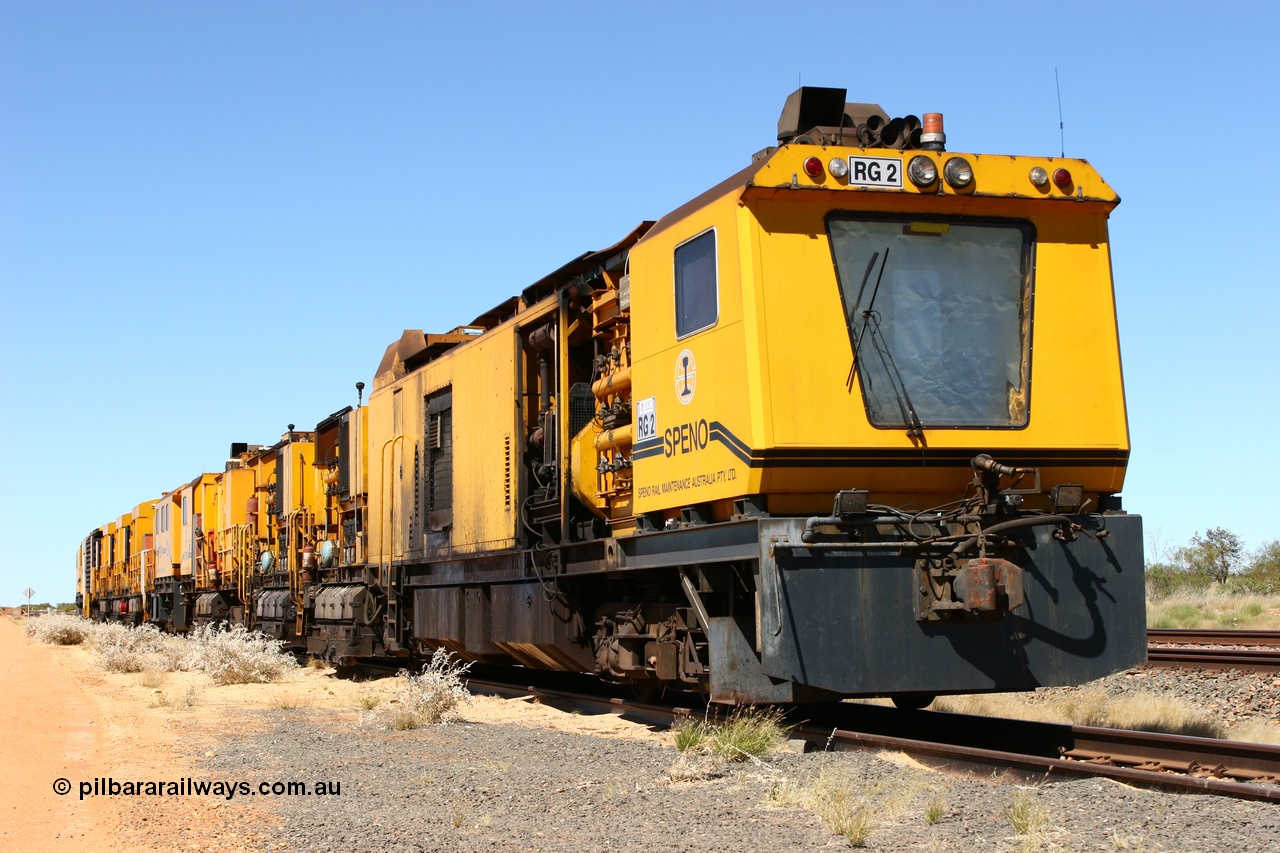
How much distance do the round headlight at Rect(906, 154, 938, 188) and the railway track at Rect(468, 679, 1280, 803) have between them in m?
3.41

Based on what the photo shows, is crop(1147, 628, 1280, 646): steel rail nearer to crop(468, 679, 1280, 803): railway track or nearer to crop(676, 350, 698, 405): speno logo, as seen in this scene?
crop(468, 679, 1280, 803): railway track

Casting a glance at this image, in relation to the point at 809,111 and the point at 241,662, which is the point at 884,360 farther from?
the point at 241,662

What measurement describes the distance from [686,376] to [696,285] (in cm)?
60

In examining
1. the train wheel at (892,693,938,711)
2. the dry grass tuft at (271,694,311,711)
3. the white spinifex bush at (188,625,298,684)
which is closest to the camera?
the train wheel at (892,693,938,711)

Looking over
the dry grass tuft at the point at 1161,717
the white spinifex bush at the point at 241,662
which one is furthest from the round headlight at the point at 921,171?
the white spinifex bush at the point at 241,662

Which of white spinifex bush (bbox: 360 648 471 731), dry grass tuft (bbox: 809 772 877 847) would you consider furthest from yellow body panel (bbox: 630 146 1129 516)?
white spinifex bush (bbox: 360 648 471 731)

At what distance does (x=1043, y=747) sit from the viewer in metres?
8.32

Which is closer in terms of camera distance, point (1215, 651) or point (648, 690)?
point (648, 690)

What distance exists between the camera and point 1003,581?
7.55m

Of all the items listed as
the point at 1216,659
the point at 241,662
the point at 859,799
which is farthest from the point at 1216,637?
the point at 241,662

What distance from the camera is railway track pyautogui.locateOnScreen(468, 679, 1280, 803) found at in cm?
681

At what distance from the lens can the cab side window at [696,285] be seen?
8.51m

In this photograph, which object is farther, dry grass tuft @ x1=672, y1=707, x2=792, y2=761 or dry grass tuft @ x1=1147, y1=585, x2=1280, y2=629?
dry grass tuft @ x1=1147, y1=585, x2=1280, y2=629

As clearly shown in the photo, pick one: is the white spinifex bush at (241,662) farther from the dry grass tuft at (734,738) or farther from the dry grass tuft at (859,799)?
the dry grass tuft at (859,799)
